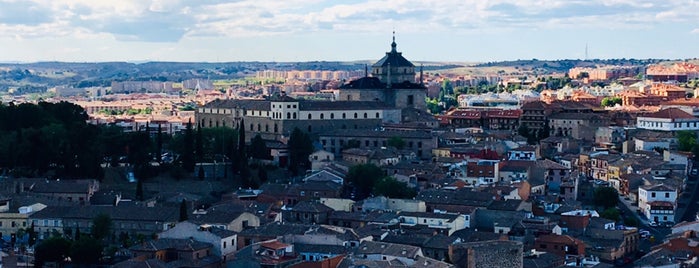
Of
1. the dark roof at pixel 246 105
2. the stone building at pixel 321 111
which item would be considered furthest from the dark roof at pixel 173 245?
the dark roof at pixel 246 105

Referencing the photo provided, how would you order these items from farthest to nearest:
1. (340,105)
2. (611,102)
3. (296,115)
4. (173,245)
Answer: (611,102)
(340,105)
(296,115)
(173,245)

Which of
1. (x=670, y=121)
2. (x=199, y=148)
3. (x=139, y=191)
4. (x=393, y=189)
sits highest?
(x=670, y=121)

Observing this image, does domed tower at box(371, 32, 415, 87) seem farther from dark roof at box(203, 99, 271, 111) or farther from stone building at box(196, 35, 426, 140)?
dark roof at box(203, 99, 271, 111)

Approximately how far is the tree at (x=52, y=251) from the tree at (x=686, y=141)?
21.4 metres

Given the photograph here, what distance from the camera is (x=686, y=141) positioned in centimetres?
3838

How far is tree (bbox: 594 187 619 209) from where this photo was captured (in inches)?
1176

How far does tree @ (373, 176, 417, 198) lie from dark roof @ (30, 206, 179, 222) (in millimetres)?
5106

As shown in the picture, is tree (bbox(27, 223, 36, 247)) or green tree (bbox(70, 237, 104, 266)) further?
tree (bbox(27, 223, 36, 247))

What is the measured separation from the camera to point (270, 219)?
26203mm

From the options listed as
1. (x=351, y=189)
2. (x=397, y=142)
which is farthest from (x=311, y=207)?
(x=397, y=142)

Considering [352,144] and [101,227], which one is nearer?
[101,227]

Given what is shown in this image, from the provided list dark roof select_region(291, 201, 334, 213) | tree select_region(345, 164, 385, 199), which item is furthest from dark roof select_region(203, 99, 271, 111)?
dark roof select_region(291, 201, 334, 213)

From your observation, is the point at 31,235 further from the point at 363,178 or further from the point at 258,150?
the point at 258,150

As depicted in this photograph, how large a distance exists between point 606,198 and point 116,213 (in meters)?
11.7
